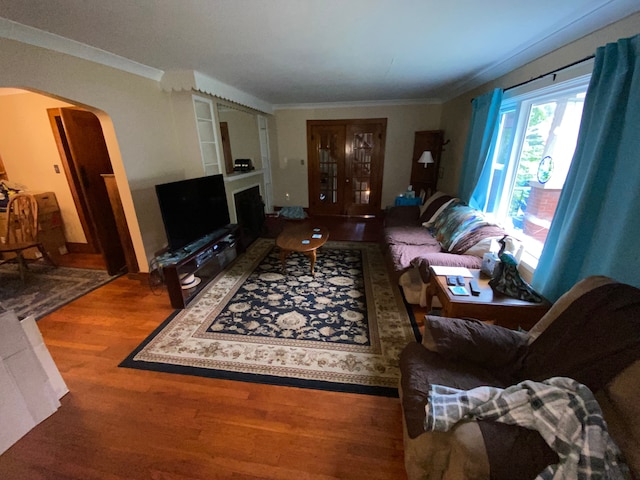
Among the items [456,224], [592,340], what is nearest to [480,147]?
[456,224]

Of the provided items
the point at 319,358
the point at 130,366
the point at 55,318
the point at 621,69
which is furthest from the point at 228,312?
the point at 621,69

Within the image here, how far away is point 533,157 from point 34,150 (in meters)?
5.93

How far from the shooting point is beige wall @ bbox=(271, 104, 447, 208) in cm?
506

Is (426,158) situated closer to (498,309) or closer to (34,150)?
(498,309)

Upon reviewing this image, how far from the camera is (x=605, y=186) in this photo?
1.53 m

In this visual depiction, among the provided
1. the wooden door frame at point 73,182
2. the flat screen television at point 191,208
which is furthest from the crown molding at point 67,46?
the flat screen television at point 191,208

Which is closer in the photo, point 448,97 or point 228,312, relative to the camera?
point 228,312

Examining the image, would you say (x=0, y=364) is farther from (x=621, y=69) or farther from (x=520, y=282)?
(x=621, y=69)

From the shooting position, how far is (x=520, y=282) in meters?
1.80

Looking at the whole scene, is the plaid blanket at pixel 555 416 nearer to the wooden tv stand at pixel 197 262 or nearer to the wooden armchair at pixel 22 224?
the wooden tv stand at pixel 197 262

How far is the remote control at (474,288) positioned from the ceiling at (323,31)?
5.67ft

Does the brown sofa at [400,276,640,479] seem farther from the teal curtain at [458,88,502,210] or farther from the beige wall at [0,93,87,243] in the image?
the beige wall at [0,93,87,243]

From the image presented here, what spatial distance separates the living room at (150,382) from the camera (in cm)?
134

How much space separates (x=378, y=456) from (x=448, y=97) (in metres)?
5.09
